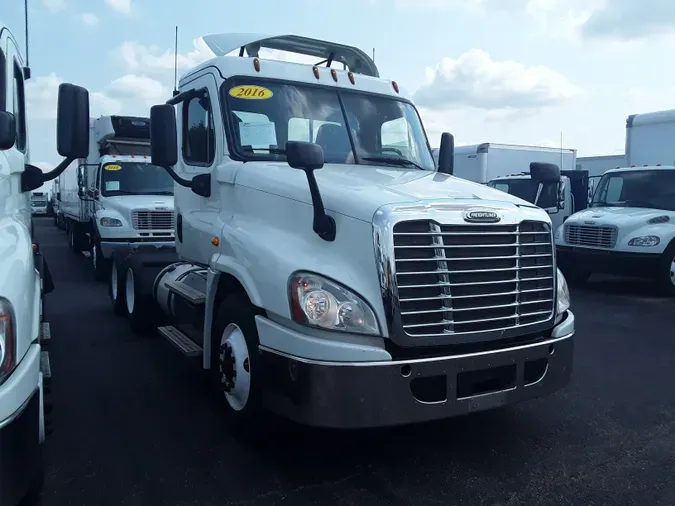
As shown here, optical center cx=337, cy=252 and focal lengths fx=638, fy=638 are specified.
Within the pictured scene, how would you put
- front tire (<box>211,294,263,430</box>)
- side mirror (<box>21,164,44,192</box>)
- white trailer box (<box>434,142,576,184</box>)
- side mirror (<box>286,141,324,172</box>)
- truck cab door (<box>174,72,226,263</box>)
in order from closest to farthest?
side mirror (<box>286,141,324,172</box>) → front tire (<box>211,294,263,430</box>) → side mirror (<box>21,164,44,192</box>) → truck cab door (<box>174,72,226,263</box>) → white trailer box (<box>434,142,576,184</box>)

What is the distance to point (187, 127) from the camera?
5645 mm

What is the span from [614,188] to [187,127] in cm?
940

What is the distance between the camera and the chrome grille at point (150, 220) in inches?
456

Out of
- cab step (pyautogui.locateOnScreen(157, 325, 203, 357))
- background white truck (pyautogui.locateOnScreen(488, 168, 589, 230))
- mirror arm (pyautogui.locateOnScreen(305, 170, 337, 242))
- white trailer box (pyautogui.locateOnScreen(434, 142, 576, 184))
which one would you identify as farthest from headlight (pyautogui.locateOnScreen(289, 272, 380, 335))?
white trailer box (pyautogui.locateOnScreen(434, 142, 576, 184))

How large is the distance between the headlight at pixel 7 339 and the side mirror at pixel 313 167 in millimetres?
1730

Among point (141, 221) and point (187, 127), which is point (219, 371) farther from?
point (141, 221)

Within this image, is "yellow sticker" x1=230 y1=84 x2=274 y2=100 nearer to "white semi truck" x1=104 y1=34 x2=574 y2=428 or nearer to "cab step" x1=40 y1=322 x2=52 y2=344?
"white semi truck" x1=104 y1=34 x2=574 y2=428

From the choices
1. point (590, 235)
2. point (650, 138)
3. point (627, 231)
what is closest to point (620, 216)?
point (627, 231)

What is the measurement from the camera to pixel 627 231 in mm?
10781

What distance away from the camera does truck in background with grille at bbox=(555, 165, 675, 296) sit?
10641mm

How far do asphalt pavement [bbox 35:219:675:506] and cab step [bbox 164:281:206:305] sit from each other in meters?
0.80

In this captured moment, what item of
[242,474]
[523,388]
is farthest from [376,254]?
[242,474]

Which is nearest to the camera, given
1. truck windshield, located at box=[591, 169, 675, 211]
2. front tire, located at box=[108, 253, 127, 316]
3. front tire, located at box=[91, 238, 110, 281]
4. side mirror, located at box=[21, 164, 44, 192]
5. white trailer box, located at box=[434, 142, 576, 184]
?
side mirror, located at box=[21, 164, 44, 192]

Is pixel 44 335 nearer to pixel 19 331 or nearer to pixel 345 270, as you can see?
pixel 19 331
